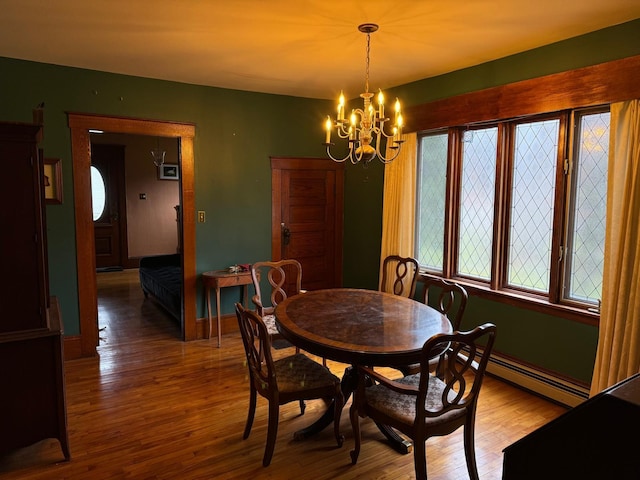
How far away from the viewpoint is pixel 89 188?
409 cm

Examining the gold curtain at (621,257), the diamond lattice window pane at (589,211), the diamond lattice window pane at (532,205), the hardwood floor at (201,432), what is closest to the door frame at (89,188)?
the hardwood floor at (201,432)

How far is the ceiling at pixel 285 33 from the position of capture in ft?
8.49

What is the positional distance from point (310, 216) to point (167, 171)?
191 inches

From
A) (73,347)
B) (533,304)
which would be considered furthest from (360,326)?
(73,347)

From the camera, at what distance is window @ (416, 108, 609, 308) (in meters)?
3.18

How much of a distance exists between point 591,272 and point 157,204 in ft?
26.0

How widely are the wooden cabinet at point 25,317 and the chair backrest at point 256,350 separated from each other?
1030mm

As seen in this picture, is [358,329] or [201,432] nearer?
[358,329]

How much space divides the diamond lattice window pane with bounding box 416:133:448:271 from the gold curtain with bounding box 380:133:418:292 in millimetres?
104

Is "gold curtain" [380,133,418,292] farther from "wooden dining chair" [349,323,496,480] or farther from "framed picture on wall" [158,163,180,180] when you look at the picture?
"framed picture on wall" [158,163,180,180]

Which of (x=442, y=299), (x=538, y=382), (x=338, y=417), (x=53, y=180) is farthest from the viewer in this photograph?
(x=53, y=180)

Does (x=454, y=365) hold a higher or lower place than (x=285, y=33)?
lower

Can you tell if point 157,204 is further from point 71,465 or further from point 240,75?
point 71,465

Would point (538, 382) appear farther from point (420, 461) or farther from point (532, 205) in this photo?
point (420, 461)
